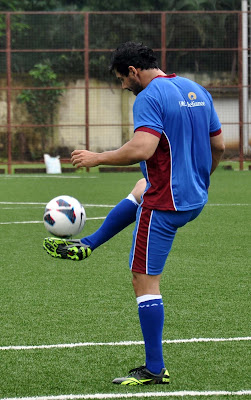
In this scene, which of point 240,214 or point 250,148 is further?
point 250,148

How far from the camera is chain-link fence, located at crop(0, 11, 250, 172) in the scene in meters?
27.8

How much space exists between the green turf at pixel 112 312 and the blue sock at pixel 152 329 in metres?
0.13

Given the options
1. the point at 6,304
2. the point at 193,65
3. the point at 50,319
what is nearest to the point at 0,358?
the point at 50,319

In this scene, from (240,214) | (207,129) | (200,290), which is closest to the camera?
(207,129)

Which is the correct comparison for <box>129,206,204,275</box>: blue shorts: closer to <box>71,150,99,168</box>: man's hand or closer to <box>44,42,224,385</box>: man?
<box>44,42,224,385</box>: man

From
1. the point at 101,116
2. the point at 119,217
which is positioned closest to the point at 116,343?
the point at 119,217

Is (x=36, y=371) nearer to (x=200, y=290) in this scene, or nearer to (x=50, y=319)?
(x=50, y=319)

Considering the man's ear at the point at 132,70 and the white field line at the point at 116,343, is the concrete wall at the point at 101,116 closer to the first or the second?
the white field line at the point at 116,343

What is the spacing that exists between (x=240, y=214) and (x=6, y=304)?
6882mm

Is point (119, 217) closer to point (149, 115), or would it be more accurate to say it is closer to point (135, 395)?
point (149, 115)

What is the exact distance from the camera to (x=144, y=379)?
4.64 m

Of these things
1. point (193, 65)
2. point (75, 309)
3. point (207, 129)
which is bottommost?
point (75, 309)

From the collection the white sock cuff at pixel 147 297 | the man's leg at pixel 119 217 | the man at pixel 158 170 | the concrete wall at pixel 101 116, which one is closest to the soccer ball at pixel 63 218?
the man's leg at pixel 119 217

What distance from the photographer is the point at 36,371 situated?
4.82 meters
